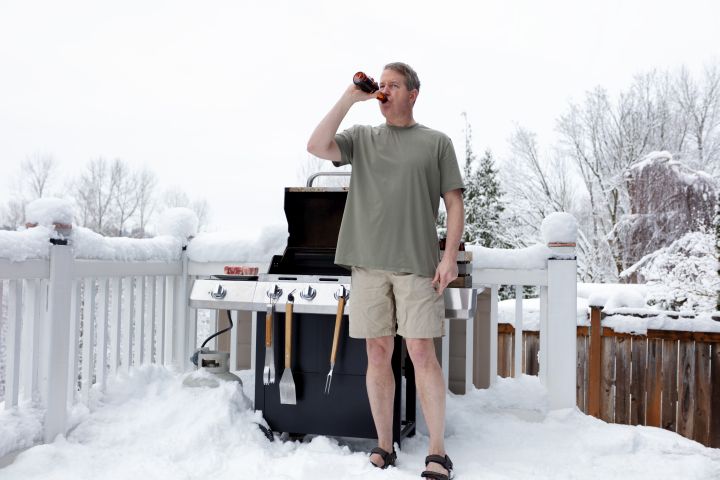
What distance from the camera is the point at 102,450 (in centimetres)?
256

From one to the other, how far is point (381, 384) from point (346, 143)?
3.19 feet

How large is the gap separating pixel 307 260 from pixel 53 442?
4.32 ft

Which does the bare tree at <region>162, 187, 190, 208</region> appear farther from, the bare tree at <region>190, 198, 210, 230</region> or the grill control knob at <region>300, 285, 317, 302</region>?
the grill control knob at <region>300, 285, 317, 302</region>

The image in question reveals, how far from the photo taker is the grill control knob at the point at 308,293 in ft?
8.69

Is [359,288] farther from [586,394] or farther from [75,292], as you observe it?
[586,394]

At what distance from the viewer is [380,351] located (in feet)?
8.24

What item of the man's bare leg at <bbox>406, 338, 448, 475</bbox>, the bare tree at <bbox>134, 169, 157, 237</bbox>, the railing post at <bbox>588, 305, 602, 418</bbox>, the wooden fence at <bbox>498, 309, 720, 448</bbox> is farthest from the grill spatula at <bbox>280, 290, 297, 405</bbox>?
the bare tree at <bbox>134, 169, 157, 237</bbox>

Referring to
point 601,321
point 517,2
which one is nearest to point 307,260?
point 601,321

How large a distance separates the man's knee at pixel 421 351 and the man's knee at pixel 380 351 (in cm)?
10

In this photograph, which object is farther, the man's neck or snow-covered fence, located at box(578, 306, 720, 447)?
snow-covered fence, located at box(578, 306, 720, 447)

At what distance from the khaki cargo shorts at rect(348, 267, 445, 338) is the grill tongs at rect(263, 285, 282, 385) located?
351 millimetres

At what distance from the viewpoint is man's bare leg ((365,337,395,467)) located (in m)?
2.51

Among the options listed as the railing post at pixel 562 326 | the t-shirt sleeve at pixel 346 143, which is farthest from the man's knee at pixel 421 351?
the railing post at pixel 562 326

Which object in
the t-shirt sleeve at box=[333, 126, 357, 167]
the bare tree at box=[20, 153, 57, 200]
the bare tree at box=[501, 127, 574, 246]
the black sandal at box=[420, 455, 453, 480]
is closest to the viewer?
the black sandal at box=[420, 455, 453, 480]
